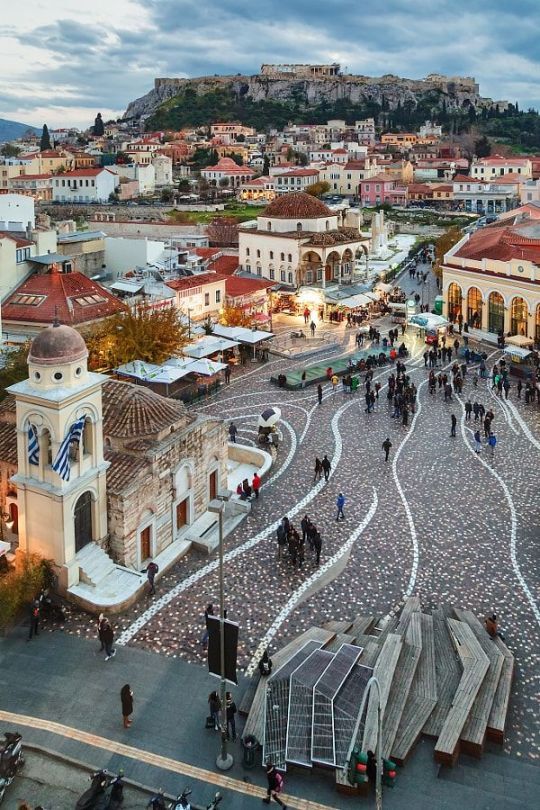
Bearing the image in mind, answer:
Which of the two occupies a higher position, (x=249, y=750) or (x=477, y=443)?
(x=477, y=443)

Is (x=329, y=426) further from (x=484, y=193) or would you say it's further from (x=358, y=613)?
(x=484, y=193)

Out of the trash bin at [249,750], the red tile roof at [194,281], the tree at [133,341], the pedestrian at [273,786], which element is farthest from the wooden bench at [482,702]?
the red tile roof at [194,281]

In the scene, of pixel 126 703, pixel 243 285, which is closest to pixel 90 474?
pixel 126 703

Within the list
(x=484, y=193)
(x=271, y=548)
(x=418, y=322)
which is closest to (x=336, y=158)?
(x=484, y=193)

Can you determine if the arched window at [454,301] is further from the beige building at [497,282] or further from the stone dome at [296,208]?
the stone dome at [296,208]

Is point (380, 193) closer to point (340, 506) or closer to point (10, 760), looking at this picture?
point (340, 506)

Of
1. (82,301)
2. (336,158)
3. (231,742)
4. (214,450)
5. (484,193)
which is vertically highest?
(336,158)
